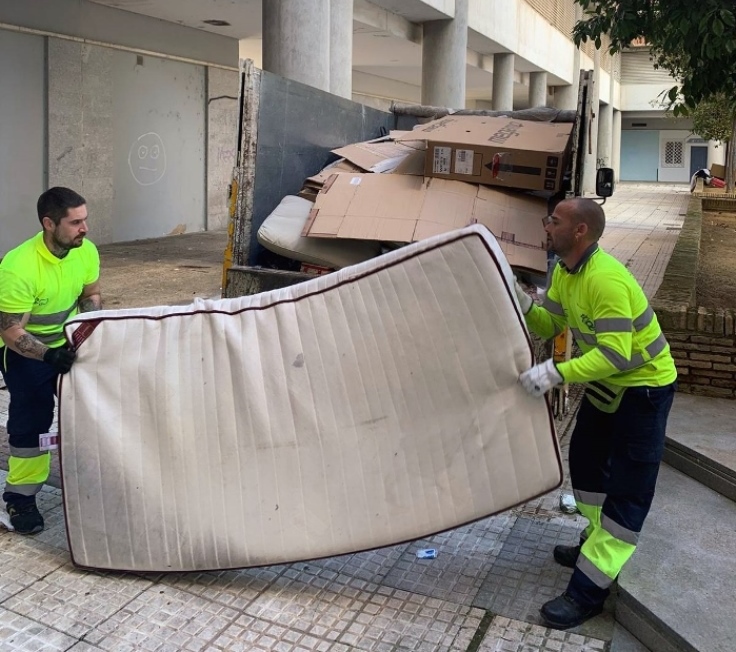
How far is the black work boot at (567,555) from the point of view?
3.45 metres

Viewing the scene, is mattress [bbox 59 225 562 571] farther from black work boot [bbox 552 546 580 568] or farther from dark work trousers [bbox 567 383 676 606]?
black work boot [bbox 552 546 580 568]

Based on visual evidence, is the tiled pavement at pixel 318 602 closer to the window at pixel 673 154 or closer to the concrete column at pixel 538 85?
the concrete column at pixel 538 85

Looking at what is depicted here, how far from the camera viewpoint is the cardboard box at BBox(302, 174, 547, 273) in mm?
4730

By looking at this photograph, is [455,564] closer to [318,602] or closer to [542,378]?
[318,602]

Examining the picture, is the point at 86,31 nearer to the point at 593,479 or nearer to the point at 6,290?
the point at 6,290

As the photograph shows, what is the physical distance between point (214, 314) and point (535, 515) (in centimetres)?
190

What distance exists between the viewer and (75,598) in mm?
3174

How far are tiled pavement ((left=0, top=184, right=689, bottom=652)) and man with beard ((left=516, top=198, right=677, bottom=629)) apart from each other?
232mm

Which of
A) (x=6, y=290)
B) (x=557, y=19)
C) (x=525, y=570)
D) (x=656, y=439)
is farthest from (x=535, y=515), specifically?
(x=557, y=19)

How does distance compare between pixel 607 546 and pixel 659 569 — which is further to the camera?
pixel 659 569

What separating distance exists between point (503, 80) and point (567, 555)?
18660 millimetres

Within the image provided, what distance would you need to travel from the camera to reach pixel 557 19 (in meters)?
26.0

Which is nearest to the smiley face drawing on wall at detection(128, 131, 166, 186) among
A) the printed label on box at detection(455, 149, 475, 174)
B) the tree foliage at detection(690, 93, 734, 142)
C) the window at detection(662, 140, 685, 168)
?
the printed label on box at detection(455, 149, 475, 174)

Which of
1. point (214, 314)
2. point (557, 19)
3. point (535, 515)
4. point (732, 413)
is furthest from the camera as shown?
point (557, 19)
